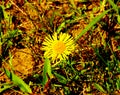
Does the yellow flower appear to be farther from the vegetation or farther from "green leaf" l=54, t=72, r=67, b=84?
"green leaf" l=54, t=72, r=67, b=84

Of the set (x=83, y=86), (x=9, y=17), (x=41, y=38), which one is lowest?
(x=83, y=86)

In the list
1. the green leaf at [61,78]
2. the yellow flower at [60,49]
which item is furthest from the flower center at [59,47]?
the green leaf at [61,78]

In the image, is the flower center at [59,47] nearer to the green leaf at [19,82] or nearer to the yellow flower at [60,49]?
the yellow flower at [60,49]

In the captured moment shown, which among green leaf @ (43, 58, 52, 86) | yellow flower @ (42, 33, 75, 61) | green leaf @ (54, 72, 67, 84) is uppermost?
yellow flower @ (42, 33, 75, 61)

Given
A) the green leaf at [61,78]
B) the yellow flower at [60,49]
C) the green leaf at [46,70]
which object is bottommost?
the green leaf at [61,78]

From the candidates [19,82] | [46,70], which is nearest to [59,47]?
[46,70]

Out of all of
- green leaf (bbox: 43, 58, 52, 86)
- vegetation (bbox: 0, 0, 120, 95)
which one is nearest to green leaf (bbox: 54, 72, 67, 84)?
vegetation (bbox: 0, 0, 120, 95)

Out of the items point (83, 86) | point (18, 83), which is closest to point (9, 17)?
point (18, 83)

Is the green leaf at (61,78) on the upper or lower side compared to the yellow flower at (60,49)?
lower

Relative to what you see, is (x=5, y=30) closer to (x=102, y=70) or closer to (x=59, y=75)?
(x=59, y=75)
